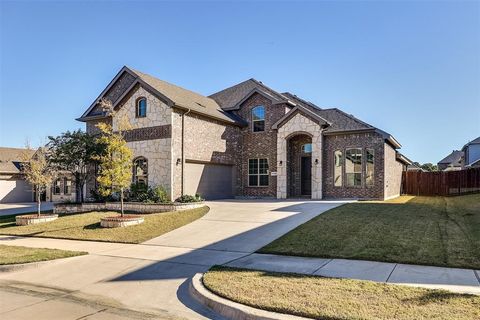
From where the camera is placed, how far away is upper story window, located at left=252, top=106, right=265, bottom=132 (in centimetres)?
2442

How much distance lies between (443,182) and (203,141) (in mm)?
17820

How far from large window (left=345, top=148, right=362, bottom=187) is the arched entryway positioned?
8.85 feet

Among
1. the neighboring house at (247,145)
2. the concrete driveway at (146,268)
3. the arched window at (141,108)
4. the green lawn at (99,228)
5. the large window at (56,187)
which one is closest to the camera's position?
the concrete driveway at (146,268)

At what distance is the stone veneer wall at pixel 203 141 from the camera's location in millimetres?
19828

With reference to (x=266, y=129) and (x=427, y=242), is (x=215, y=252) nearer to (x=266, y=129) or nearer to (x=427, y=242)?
(x=427, y=242)

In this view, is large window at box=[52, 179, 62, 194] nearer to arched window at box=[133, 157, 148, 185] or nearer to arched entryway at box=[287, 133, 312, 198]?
arched window at box=[133, 157, 148, 185]

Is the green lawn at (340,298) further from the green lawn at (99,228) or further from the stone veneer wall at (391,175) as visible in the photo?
the stone veneer wall at (391,175)

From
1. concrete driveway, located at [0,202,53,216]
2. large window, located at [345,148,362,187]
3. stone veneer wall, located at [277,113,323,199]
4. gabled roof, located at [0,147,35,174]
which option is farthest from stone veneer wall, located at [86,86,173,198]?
gabled roof, located at [0,147,35,174]

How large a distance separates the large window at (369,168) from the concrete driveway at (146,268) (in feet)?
22.8

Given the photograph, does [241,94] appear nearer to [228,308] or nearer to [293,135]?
→ [293,135]

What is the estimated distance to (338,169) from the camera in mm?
21500

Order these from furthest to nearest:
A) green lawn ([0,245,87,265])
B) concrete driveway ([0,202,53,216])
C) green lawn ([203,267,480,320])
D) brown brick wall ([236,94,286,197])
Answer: brown brick wall ([236,94,286,197]), concrete driveway ([0,202,53,216]), green lawn ([0,245,87,265]), green lawn ([203,267,480,320])

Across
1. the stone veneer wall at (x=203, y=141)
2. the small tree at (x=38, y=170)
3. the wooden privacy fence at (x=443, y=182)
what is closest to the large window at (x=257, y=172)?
the stone veneer wall at (x=203, y=141)

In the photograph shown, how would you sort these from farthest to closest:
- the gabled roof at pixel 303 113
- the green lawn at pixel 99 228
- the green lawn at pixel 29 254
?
the gabled roof at pixel 303 113 → the green lawn at pixel 99 228 → the green lawn at pixel 29 254
